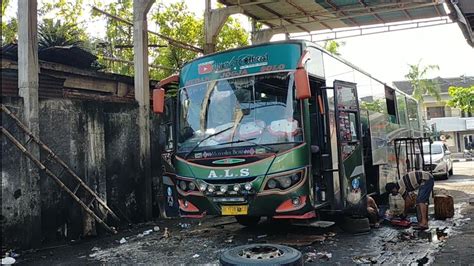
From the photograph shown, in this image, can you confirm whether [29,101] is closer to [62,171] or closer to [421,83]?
[62,171]

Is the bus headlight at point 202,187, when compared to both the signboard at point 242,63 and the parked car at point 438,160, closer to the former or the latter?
the signboard at point 242,63

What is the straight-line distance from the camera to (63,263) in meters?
6.28

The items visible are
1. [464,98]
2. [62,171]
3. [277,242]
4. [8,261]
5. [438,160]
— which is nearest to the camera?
[8,261]

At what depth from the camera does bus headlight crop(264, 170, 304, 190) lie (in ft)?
20.4

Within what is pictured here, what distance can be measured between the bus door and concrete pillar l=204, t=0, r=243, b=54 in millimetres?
5774

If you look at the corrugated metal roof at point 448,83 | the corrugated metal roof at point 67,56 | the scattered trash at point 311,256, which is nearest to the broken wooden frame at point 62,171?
the corrugated metal roof at point 67,56

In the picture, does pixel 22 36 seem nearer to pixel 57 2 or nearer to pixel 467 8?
pixel 467 8

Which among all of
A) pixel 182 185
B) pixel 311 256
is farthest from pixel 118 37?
pixel 311 256

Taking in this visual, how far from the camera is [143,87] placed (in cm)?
1010

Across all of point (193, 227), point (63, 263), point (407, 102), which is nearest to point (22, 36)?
point (63, 263)

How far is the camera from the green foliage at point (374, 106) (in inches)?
340

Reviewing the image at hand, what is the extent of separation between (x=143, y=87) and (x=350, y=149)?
5.17 metres

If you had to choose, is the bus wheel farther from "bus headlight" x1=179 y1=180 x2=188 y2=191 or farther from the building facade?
the building facade

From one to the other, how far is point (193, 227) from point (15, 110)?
4138 millimetres
